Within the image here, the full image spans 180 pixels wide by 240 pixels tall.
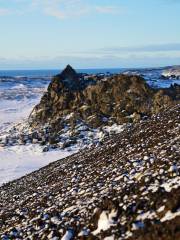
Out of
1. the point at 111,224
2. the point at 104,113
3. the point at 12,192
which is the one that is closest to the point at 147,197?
the point at 111,224

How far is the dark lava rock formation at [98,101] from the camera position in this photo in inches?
1617

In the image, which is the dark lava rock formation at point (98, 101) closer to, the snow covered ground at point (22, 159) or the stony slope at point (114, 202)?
the snow covered ground at point (22, 159)

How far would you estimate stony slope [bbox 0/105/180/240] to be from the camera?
9.40m

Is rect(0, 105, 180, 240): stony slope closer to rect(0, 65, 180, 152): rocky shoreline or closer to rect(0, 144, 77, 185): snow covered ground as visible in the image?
rect(0, 144, 77, 185): snow covered ground

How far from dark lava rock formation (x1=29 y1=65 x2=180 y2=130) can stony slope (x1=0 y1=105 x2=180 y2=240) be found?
2287 cm

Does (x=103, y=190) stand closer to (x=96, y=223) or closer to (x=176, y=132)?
(x=96, y=223)

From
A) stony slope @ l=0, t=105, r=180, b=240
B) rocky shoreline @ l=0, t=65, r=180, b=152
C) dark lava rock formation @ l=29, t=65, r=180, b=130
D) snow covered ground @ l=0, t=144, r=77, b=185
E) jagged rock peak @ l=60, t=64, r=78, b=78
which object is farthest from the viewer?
jagged rock peak @ l=60, t=64, r=78, b=78

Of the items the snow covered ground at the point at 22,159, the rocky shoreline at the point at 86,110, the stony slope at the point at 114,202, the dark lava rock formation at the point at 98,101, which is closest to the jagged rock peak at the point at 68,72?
the dark lava rock formation at the point at 98,101

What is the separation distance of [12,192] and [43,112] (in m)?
28.4

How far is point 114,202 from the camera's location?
10.8 meters

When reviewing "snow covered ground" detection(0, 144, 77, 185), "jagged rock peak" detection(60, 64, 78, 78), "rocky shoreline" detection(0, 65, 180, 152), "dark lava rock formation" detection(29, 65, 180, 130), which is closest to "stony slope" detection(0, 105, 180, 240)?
"snow covered ground" detection(0, 144, 77, 185)

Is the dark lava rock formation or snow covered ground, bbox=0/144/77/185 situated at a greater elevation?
the dark lava rock formation

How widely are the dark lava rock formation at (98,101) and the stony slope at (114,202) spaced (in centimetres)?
2287

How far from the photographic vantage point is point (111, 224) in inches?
392
